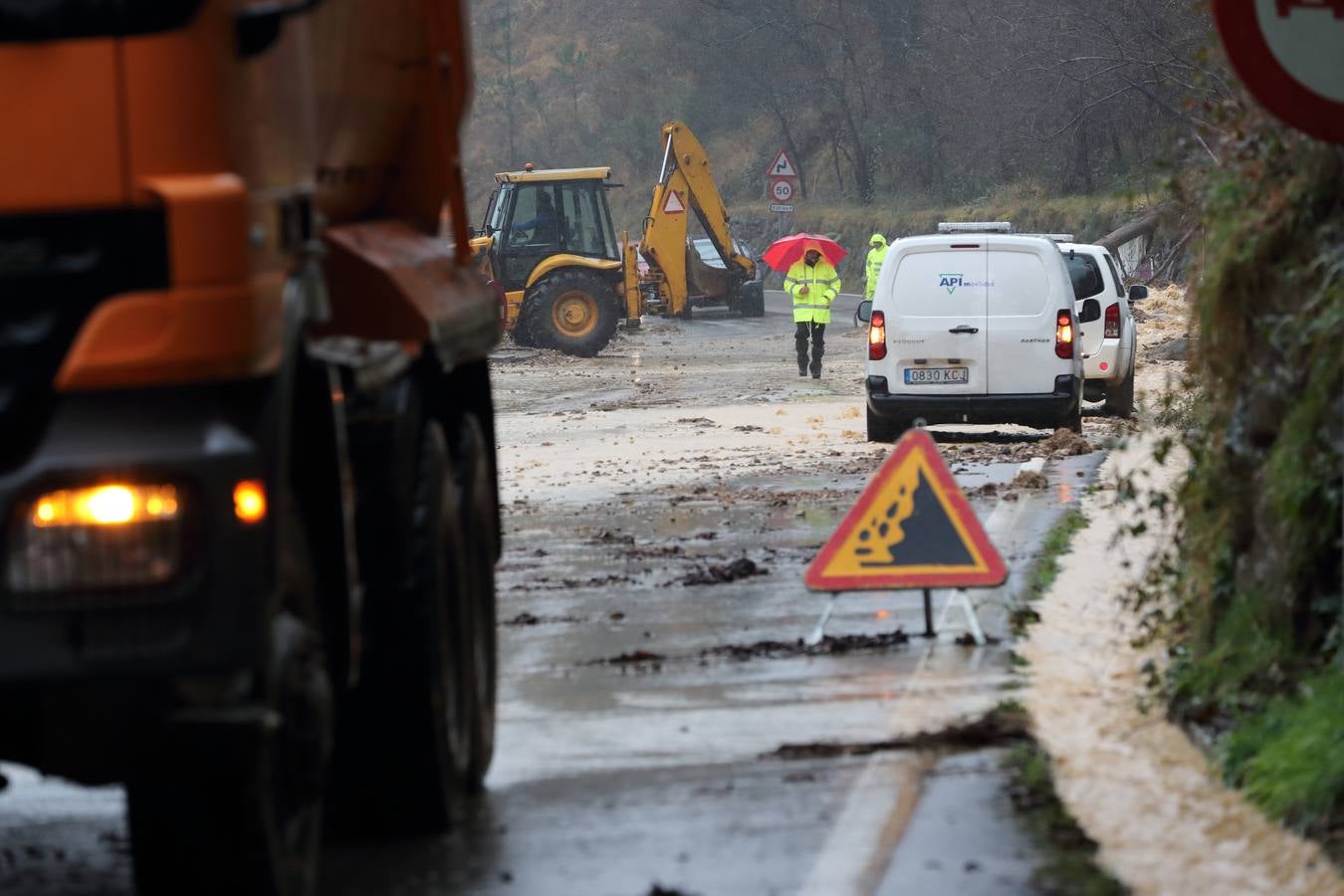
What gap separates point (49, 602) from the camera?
4.25 m

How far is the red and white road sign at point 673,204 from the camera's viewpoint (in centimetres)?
4094

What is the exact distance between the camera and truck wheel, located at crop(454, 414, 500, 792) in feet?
23.9

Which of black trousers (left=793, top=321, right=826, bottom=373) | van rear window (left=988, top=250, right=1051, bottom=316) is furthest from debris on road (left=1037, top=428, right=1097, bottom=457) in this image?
black trousers (left=793, top=321, right=826, bottom=373)

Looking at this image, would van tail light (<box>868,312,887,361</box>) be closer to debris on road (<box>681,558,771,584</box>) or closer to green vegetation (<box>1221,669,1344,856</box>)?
debris on road (<box>681,558,771,584</box>)

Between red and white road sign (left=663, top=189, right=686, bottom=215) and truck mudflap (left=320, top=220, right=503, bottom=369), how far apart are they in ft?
111

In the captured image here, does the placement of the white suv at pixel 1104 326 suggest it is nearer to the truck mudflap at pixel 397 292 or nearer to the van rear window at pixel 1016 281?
the van rear window at pixel 1016 281

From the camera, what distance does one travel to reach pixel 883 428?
20.4 metres

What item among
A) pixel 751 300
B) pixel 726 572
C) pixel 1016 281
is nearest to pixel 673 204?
pixel 751 300

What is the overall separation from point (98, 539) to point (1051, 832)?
11.0 ft

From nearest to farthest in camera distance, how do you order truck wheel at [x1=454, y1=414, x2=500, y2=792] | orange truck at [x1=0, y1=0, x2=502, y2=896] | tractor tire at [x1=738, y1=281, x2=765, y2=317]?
orange truck at [x1=0, y1=0, x2=502, y2=896] < truck wheel at [x1=454, y1=414, x2=500, y2=792] < tractor tire at [x1=738, y1=281, x2=765, y2=317]

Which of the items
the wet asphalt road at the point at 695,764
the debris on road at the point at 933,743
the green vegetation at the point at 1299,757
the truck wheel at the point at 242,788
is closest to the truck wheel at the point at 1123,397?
the wet asphalt road at the point at 695,764

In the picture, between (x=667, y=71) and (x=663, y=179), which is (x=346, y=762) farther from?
(x=667, y=71)

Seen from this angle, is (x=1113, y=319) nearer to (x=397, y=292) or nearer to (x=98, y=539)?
(x=397, y=292)

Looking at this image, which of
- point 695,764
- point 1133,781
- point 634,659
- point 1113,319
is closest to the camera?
point 1133,781
